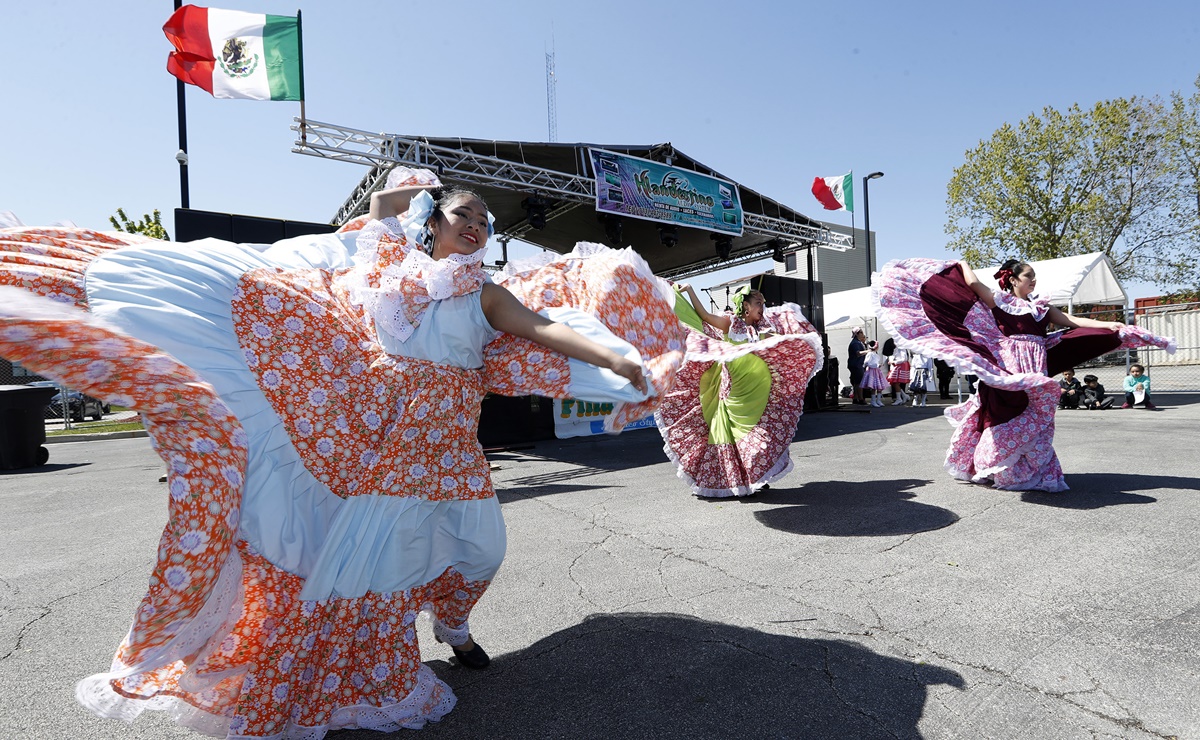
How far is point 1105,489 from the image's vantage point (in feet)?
16.1

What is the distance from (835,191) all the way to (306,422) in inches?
695

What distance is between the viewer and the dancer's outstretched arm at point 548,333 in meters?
2.08

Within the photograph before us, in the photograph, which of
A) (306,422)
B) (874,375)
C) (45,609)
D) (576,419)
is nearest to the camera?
(306,422)

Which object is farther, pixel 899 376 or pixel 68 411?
pixel 68 411

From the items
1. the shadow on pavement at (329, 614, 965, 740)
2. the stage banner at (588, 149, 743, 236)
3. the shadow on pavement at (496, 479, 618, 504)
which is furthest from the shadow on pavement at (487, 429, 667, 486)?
the stage banner at (588, 149, 743, 236)

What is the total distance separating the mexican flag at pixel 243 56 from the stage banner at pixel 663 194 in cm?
506

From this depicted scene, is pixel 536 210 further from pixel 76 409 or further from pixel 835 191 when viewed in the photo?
pixel 76 409

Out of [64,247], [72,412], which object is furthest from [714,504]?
[72,412]

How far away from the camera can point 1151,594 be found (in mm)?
2855

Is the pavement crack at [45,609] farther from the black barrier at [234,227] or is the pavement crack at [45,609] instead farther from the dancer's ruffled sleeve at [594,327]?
the black barrier at [234,227]

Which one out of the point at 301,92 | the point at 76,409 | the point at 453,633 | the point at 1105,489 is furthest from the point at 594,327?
the point at 76,409

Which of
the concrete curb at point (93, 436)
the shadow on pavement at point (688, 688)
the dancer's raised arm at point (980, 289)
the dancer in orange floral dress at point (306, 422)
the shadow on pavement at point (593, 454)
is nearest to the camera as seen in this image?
the dancer in orange floral dress at point (306, 422)

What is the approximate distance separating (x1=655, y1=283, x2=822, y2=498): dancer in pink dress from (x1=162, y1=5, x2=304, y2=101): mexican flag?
688 centimetres

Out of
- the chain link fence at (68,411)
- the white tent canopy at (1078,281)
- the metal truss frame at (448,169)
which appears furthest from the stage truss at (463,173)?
the chain link fence at (68,411)
